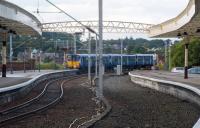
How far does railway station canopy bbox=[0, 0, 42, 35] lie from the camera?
114 ft

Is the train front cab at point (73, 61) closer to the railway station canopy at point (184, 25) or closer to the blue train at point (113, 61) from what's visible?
the blue train at point (113, 61)

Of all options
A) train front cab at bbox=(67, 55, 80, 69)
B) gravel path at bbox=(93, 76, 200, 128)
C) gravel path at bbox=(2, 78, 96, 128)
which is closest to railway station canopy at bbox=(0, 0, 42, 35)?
gravel path at bbox=(2, 78, 96, 128)

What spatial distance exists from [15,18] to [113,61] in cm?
4638

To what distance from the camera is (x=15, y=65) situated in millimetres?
75500

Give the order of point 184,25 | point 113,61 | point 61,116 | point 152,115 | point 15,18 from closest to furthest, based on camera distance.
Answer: point 61,116
point 152,115
point 15,18
point 184,25
point 113,61

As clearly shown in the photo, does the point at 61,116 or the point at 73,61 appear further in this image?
the point at 73,61

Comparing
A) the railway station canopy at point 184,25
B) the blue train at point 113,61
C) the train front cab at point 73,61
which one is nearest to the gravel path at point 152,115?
the railway station canopy at point 184,25

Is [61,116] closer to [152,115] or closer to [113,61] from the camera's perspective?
[152,115]

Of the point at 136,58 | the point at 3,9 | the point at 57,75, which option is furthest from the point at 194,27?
the point at 136,58

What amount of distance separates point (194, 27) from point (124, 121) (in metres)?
24.1

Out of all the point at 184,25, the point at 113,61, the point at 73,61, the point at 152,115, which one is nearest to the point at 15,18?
the point at 184,25

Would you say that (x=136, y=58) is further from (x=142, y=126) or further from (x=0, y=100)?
(x=142, y=126)

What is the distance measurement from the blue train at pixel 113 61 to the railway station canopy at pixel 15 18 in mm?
30062

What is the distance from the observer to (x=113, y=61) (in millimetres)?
83500
